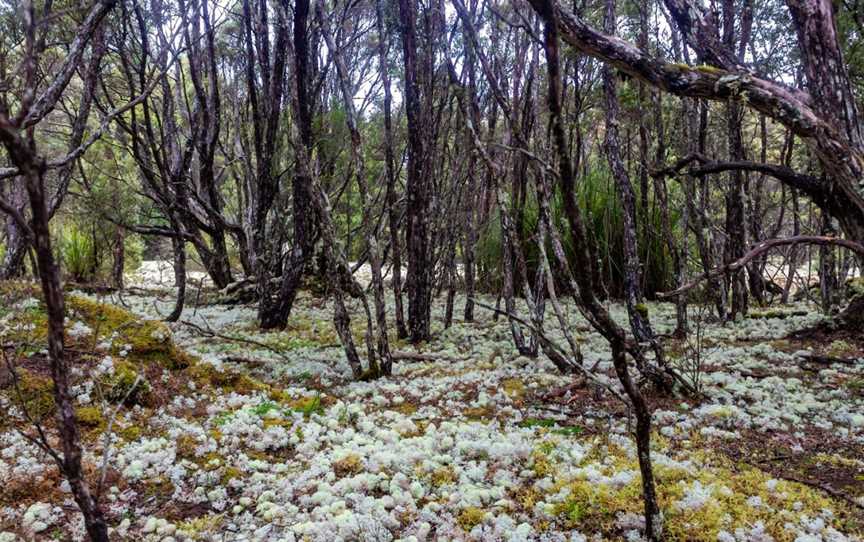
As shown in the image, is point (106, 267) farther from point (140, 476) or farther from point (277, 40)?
point (140, 476)

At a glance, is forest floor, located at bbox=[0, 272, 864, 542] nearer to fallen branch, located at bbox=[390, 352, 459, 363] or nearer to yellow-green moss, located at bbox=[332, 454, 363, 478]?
yellow-green moss, located at bbox=[332, 454, 363, 478]

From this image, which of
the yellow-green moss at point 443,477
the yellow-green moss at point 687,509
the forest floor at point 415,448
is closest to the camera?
the yellow-green moss at point 687,509

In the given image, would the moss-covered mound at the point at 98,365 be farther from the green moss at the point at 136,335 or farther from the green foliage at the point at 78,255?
the green foliage at the point at 78,255

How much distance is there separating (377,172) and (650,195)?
8.04 metres

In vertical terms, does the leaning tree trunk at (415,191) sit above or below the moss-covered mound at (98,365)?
above

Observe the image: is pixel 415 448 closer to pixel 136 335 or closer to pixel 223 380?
pixel 223 380

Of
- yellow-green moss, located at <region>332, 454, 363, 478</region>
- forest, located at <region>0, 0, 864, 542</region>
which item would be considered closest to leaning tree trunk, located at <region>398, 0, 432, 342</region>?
forest, located at <region>0, 0, 864, 542</region>

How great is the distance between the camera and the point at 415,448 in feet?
12.5

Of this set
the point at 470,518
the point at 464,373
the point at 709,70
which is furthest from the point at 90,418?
the point at 709,70

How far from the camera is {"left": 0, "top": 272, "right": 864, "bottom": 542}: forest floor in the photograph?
9.50 ft

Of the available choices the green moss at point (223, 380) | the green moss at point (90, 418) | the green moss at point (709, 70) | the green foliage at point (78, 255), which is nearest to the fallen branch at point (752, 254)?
the green moss at point (709, 70)

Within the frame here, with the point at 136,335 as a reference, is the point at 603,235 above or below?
above

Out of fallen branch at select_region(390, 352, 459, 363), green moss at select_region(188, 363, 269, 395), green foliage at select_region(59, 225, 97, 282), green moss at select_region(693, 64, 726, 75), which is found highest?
green moss at select_region(693, 64, 726, 75)

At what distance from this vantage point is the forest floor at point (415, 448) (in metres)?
2.90
